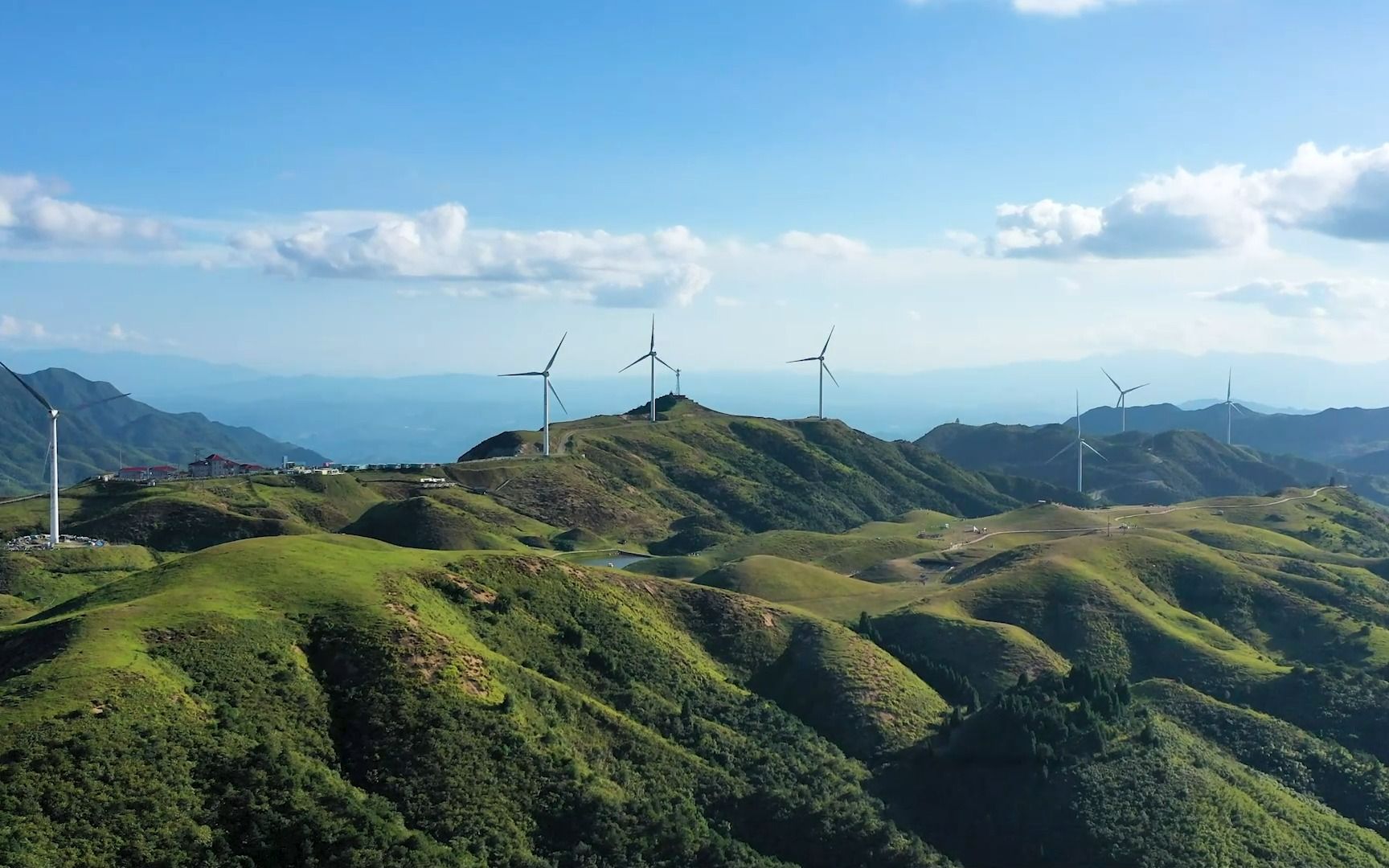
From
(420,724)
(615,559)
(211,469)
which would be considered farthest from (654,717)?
(211,469)

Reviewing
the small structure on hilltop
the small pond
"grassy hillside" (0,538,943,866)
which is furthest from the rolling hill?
the small structure on hilltop

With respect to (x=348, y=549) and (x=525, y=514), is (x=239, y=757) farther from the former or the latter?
(x=525, y=514)

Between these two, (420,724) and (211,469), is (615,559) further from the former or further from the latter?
(420,724)

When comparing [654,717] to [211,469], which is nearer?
[654,717]

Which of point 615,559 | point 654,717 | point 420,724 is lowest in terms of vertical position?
point 654,717

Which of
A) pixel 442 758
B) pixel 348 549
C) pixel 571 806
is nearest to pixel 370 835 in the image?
pixel 442 758

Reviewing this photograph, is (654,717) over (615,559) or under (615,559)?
under

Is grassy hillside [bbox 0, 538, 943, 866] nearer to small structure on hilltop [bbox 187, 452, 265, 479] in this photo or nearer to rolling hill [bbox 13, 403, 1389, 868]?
rolling hill [bbox 13, 403, 1389, 868]

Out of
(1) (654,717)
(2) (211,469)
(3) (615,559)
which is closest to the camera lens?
(1) (654,717)

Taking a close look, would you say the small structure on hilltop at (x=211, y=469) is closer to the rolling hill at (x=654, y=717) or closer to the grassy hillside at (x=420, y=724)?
the rolling hill at (x=654, y=717)

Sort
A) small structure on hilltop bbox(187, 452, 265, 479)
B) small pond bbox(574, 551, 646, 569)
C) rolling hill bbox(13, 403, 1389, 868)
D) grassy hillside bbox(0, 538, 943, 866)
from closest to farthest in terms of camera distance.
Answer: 1. grassy hillside bbox(0, 538, 943, 866)
2. rolling hill bbox(13, 403, 1389, 868)
3. small pond bbox(574, 551, 646, 569)
4. small structure on hilltop bbox(187, 452, 265, 479)

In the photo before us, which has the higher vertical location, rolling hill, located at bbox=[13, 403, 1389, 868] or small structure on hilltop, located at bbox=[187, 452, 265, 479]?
small structure on hilltop, located at bbox=[187, 452, 265, 479]

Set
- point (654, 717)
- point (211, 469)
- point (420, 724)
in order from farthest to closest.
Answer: point (211, 469), point (654, 717), point (420, 724)
